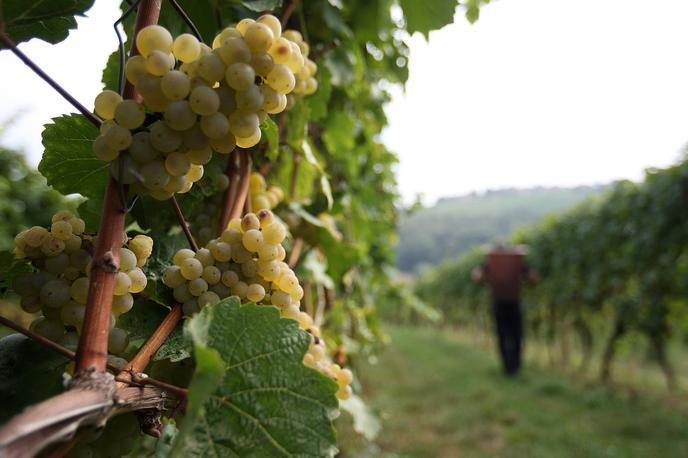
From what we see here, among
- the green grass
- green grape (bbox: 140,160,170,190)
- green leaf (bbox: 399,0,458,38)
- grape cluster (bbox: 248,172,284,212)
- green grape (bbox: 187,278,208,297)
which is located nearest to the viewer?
green grape (bbox: 140,160,170,190)

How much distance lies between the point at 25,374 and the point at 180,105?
0.36 metres

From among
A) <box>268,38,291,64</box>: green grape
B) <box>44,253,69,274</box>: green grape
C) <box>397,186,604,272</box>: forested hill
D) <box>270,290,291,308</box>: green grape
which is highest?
<box>397,186,604,272</box>: forested hill

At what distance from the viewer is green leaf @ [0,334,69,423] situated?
55 cm

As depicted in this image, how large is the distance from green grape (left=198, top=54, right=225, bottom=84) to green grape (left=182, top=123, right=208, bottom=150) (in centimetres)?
6

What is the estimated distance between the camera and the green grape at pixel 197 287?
0.66 meters

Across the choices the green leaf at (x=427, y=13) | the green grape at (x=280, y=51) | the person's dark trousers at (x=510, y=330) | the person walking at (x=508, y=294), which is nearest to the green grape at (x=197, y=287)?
the green grape at (x=280, y=51)

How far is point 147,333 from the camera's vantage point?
684 mm

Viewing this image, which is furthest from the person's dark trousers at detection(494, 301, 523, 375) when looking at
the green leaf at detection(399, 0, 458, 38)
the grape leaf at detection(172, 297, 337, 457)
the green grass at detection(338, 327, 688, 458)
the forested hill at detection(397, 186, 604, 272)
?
the forested hill at detection(397, 186, 604, 272)

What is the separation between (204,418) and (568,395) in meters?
8.56

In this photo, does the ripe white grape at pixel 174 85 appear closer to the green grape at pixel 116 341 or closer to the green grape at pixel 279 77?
the green grape at pixel 279 77

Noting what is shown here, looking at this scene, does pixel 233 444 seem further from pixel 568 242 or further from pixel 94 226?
pixel 568 242

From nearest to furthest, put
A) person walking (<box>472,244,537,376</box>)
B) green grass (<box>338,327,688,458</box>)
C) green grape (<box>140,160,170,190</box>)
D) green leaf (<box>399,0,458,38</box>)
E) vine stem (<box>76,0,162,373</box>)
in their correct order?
vine stem (<box>76,0,162,373</box>), green grape (<box>140,160,170,190</box>), green leaf (<box>399,0,458,38</box>), green grass (<box>338,327,688,458</box>), person walking (<box>472,244,537,376</box>)

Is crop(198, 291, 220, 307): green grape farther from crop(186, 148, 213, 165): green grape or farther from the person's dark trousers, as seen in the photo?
the person's dark trousers

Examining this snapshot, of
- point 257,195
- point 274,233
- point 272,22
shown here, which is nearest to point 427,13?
point 257,195
